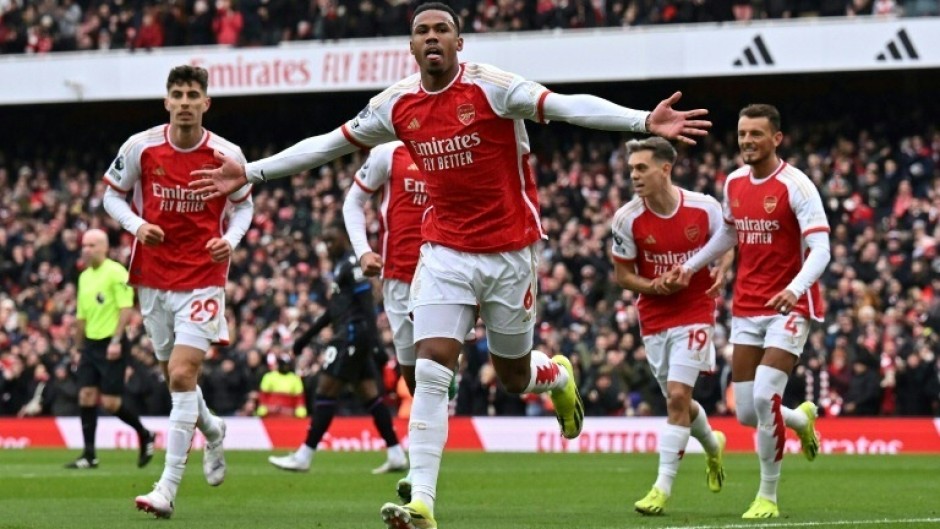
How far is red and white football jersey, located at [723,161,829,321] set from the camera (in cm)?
1155

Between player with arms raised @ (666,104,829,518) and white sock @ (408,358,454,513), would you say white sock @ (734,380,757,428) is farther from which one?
white sock @ (408,358,454,513)

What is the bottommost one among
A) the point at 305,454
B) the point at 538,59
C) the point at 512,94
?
the point at 305,454

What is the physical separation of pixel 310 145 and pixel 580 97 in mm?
1510

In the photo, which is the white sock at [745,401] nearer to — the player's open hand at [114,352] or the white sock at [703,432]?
the white sock at [703,432]

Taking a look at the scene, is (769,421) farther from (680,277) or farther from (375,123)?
(375,123)

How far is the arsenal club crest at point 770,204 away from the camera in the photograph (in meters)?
11.5

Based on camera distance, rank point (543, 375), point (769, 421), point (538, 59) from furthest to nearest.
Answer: point (538, 59), point (769, 421), point (543, 375)

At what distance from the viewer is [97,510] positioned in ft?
38.0

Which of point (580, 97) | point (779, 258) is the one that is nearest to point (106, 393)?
point (779, 258)

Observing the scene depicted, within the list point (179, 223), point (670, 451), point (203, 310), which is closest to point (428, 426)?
point (670, 451)

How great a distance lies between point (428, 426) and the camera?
28.5ft

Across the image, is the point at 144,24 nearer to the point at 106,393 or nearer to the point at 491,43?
the point at 491,43

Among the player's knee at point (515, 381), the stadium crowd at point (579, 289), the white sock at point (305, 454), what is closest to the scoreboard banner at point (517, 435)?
the stadium crowd at point (579, 289)

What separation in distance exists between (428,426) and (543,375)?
186cm
